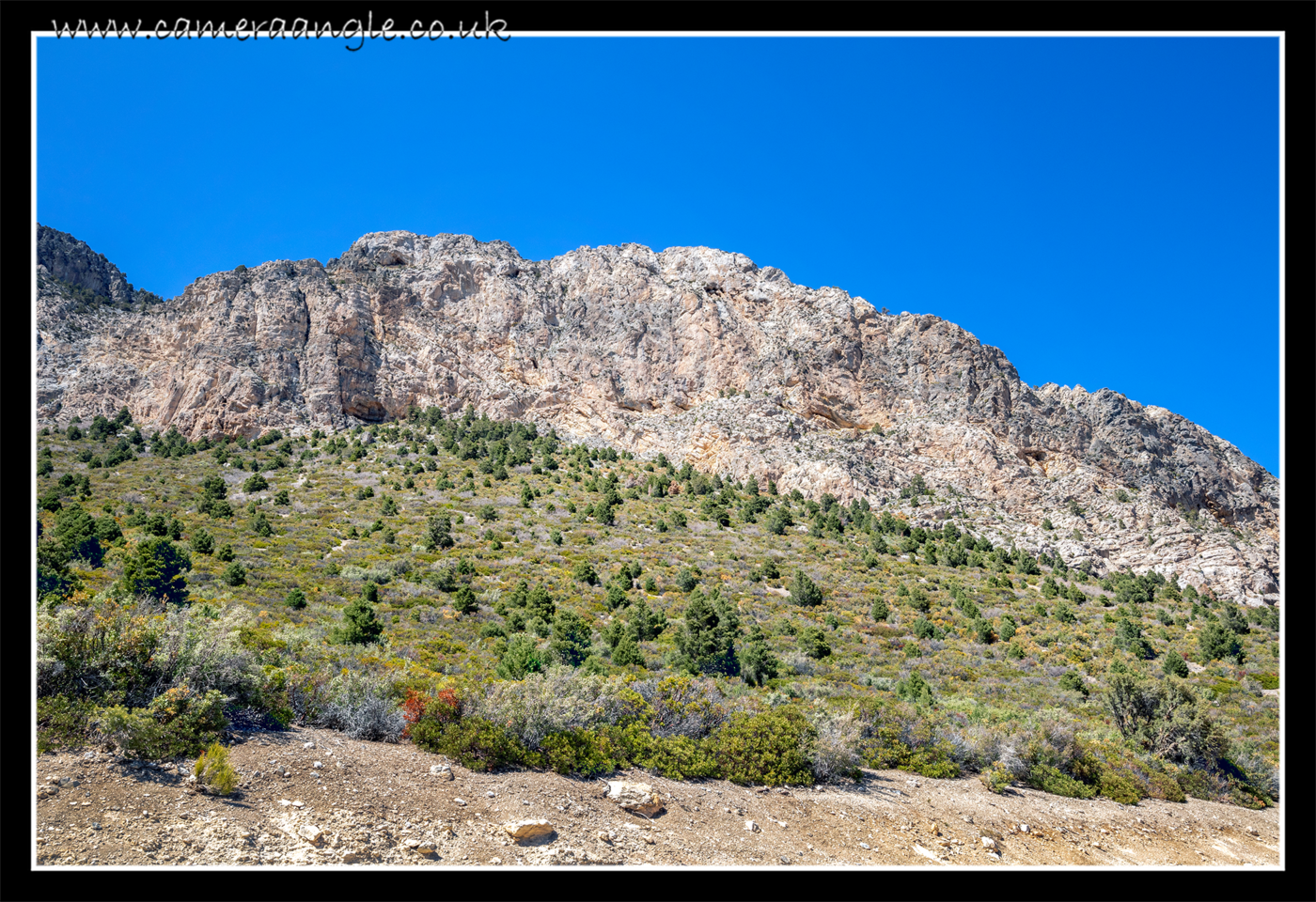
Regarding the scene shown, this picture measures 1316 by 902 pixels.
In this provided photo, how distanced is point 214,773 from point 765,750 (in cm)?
543

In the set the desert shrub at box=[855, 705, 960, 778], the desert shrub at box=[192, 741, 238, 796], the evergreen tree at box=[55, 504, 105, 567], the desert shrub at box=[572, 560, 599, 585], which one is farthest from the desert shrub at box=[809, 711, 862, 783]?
the evergreen tree at box=[55, 504, 105, 567]

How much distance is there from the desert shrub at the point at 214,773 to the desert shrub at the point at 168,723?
1.20 ft

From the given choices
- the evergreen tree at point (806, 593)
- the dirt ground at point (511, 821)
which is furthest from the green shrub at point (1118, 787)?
the evergreen tree at point (806, 593)

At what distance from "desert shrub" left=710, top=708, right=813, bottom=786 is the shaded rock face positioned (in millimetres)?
42117

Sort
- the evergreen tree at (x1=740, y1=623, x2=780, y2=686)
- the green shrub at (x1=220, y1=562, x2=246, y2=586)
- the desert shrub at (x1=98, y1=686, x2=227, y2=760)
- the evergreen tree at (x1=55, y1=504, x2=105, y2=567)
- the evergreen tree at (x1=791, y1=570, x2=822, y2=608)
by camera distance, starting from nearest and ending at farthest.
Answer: the desert shrub at (x1=98, y1=686, x2=227, y2=760)
the evergreen tree at (x1=740, y1=623, x2=780, y2=686)
the green shrub at (x1=220, y1=562, x2=246, y2=586)
the evergreen tree at (x1=55, y1=504, x2=105, y2=567)
the evergreen tree at (x1=791, y1=570, x2=822, y2=608)

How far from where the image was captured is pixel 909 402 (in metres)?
60.8

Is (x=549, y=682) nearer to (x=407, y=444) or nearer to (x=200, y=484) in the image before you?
(x=200, y=484)

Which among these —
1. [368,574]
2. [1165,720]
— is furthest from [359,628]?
[1165,720]

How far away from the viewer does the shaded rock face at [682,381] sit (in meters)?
51.3

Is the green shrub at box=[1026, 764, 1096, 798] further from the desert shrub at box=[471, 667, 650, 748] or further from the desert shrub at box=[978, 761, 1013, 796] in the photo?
the desert shrub at box=[471, 667, 650, 748]

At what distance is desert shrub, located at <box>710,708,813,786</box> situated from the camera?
7102mm

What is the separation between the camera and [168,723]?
4902 millimetres
